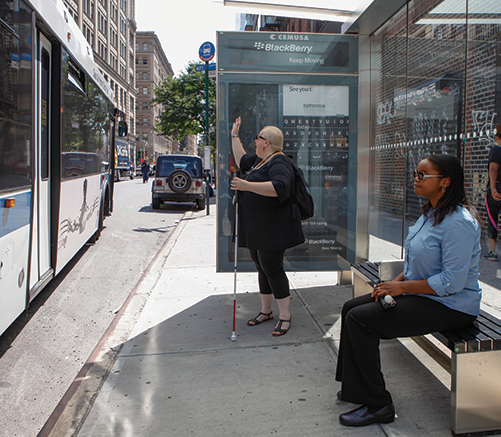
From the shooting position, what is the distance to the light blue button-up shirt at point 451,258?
2482mm

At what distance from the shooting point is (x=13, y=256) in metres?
3.78

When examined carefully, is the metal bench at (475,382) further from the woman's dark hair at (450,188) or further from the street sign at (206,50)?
the street sign at (206,50)

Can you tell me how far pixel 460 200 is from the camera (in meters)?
2.60

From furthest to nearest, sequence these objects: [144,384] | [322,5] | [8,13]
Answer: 1. [322,5]
2. [8,13]
3. [144,384]

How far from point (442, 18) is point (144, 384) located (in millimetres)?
4225

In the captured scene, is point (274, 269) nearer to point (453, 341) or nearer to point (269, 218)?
point (269, 218)

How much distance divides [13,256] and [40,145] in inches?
54.0

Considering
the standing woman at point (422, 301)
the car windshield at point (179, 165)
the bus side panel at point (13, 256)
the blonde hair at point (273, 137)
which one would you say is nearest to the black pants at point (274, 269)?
the blonde hair at point (273, 137)

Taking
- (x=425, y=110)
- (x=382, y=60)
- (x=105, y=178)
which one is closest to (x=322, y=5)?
(x=382, y=60)

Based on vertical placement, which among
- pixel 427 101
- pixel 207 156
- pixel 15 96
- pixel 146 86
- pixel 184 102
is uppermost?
pixel 146 86

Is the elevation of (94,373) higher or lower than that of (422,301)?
lower

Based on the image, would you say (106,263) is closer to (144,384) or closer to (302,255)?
(302,255)

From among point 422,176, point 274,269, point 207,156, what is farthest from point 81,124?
point 207,156

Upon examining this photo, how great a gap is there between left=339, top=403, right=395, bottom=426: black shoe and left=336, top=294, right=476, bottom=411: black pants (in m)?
0.04
